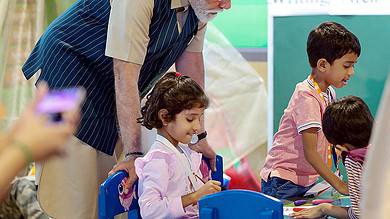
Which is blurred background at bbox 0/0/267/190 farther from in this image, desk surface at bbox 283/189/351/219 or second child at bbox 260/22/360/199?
desk surface at bbox 283/189/351/219

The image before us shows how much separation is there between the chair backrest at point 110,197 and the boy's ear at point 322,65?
0.76 meters

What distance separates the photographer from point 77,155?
2.18 metres

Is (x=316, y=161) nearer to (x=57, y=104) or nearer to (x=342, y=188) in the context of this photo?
(x=342, y=188)

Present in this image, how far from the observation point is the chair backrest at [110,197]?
1873 mm

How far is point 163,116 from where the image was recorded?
1990 mm

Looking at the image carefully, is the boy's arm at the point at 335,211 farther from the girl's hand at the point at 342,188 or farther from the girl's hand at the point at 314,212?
the girl's hand at the point at 342,188

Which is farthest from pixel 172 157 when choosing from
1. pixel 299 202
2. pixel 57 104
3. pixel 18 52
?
pixel 18 52

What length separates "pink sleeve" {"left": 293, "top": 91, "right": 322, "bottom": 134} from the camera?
2.24 metres

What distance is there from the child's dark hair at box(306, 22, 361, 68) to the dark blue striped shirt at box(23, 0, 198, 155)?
0.43 metres

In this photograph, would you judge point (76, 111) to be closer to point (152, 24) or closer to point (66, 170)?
point (152, 24)

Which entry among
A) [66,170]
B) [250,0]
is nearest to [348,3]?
[250,0]

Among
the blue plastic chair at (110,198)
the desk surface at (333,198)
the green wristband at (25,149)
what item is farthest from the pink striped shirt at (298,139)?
the green wristband at (25,149)

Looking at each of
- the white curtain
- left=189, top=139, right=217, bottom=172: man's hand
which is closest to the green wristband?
left=189, top=139, right=217, bottom=172: man's hand

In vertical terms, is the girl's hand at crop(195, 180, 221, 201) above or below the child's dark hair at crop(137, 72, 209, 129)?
below
